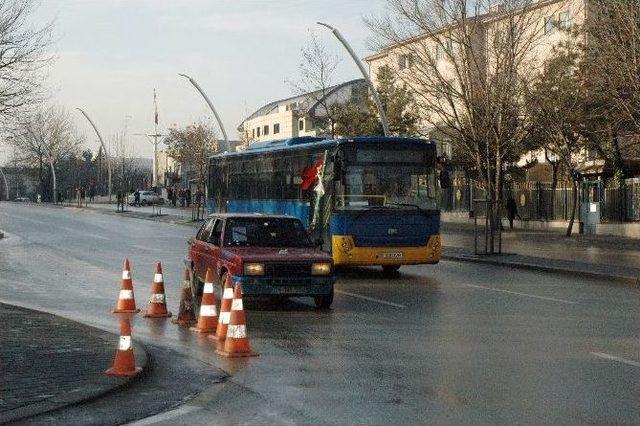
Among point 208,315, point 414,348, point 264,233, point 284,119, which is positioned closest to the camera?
point 414,348

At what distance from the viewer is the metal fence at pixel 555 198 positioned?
44.5 metres

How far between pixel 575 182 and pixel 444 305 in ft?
95.9

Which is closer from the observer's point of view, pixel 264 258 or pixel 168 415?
pixel 168 415

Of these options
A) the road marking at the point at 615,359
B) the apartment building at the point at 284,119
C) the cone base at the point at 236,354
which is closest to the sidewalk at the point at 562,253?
the road marking at the point at 615,359

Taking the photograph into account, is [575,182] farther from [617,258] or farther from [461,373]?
[461,373]

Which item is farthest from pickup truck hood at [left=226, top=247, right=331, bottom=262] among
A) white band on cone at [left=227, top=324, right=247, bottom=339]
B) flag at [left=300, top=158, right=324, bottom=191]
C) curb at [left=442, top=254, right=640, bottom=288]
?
curb at [left=442, top=254, right=640, bottom=288]

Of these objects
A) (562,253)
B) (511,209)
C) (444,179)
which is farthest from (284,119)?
(444,179)

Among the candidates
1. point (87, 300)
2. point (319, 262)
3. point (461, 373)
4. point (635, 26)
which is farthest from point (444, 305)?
point (635, 26)

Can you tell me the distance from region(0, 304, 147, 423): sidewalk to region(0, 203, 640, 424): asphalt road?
2.61 ft

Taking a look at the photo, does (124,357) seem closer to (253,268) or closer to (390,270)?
(253,268)

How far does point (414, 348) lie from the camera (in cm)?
1230

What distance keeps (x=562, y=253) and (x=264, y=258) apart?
19.2m

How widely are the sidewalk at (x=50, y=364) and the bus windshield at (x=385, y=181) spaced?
10001mm

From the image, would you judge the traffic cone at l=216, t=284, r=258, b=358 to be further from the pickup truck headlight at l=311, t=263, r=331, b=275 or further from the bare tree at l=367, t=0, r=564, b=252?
the bare tree at l=367, t=0, r=564, b=252
